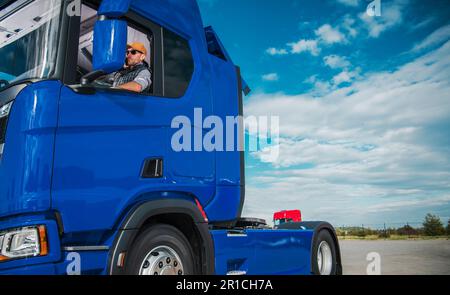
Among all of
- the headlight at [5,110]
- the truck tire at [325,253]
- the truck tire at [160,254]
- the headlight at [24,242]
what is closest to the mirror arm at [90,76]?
the headlight at [5,110]

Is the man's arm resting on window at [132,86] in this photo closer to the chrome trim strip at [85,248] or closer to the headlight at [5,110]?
the headlight at [5,110]

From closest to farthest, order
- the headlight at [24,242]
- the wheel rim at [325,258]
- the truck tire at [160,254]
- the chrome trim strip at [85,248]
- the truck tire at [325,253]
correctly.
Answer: the headlight at [24,242] → the chrome trim strip at [85,248] → the truck tire at [160,254] → the truck tire at [325,253] → the wheel rim at [325,258]

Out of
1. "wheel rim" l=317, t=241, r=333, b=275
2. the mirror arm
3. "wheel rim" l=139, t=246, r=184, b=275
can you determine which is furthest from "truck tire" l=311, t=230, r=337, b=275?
the mirror arm

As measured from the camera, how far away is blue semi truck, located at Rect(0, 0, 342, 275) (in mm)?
3049

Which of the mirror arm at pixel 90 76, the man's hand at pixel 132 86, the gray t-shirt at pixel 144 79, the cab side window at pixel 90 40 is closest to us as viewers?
the mirror arm at pixel 90 76

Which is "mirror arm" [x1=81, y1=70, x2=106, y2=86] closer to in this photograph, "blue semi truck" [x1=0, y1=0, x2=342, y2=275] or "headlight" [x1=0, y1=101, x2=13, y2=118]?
"blue semi truck" [x1=0, y1=0, x2=342, y2=275]

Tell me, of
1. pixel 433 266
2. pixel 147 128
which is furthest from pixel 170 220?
pixel 433 266

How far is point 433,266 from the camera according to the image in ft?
29.2

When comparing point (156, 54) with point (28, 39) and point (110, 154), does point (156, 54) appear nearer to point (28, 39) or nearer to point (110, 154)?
point (28, 39)

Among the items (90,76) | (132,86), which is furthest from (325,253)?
(90,76)

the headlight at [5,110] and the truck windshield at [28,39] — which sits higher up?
the truck windshield at [28,39]

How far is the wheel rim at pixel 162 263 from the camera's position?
363 centimetres
